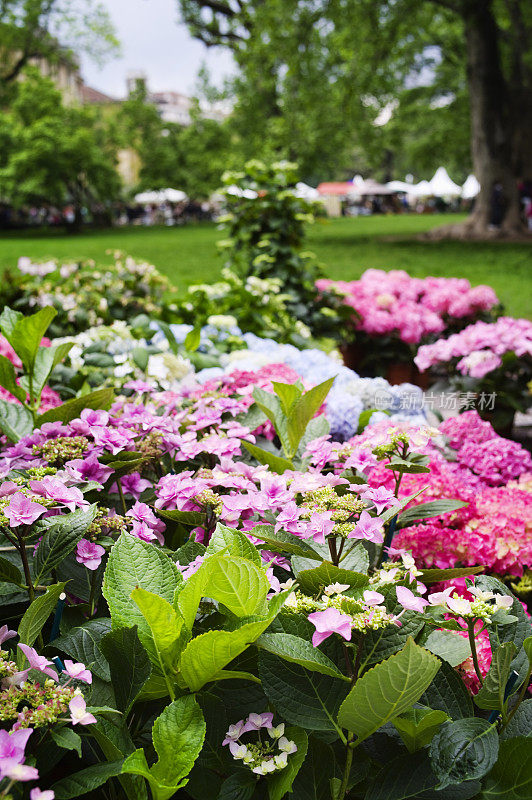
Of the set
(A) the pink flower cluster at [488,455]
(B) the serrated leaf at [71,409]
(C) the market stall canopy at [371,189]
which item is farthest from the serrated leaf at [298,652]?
(C) the market stall canopy at [371,189]

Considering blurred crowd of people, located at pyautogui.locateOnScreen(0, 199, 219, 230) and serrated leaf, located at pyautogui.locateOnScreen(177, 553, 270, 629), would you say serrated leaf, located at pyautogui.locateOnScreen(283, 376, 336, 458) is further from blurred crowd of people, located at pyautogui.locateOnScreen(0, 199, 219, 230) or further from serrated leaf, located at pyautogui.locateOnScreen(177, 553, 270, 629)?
blurred crowd of people, located at pyautogui.locateOnScreen(0, 199, 219, 230)

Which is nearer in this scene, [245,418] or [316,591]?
[316,591]

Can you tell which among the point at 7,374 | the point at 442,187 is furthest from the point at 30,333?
the point at 442,187

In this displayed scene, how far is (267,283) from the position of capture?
12.6 ft

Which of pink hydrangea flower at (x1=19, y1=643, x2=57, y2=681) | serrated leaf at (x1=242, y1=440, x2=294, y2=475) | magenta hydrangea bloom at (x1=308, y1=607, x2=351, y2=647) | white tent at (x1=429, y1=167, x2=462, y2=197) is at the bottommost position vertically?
pink hydrangea flower at (x1=19, y1=643, x2=57, y2=681)

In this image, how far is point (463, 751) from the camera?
2.54ft

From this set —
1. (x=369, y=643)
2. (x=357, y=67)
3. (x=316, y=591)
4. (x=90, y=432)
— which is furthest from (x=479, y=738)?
(x=357, y=67)

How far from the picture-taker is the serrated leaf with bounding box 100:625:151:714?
0.82 m

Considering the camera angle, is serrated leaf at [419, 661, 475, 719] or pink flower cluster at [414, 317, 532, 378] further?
pink flower cluster at [414, 317, 532, 378]

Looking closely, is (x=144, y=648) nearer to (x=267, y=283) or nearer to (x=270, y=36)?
(x=267, y=283)

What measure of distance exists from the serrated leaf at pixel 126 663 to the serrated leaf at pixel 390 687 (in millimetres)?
239

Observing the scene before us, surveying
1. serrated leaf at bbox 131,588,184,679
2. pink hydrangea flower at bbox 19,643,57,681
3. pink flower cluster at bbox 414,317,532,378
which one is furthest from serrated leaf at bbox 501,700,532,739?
pink flower cluster at bbox 414,317,532,378

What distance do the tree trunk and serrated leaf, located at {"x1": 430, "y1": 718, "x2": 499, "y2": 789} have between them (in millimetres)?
16394

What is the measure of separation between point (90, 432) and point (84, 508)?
0.94ft
